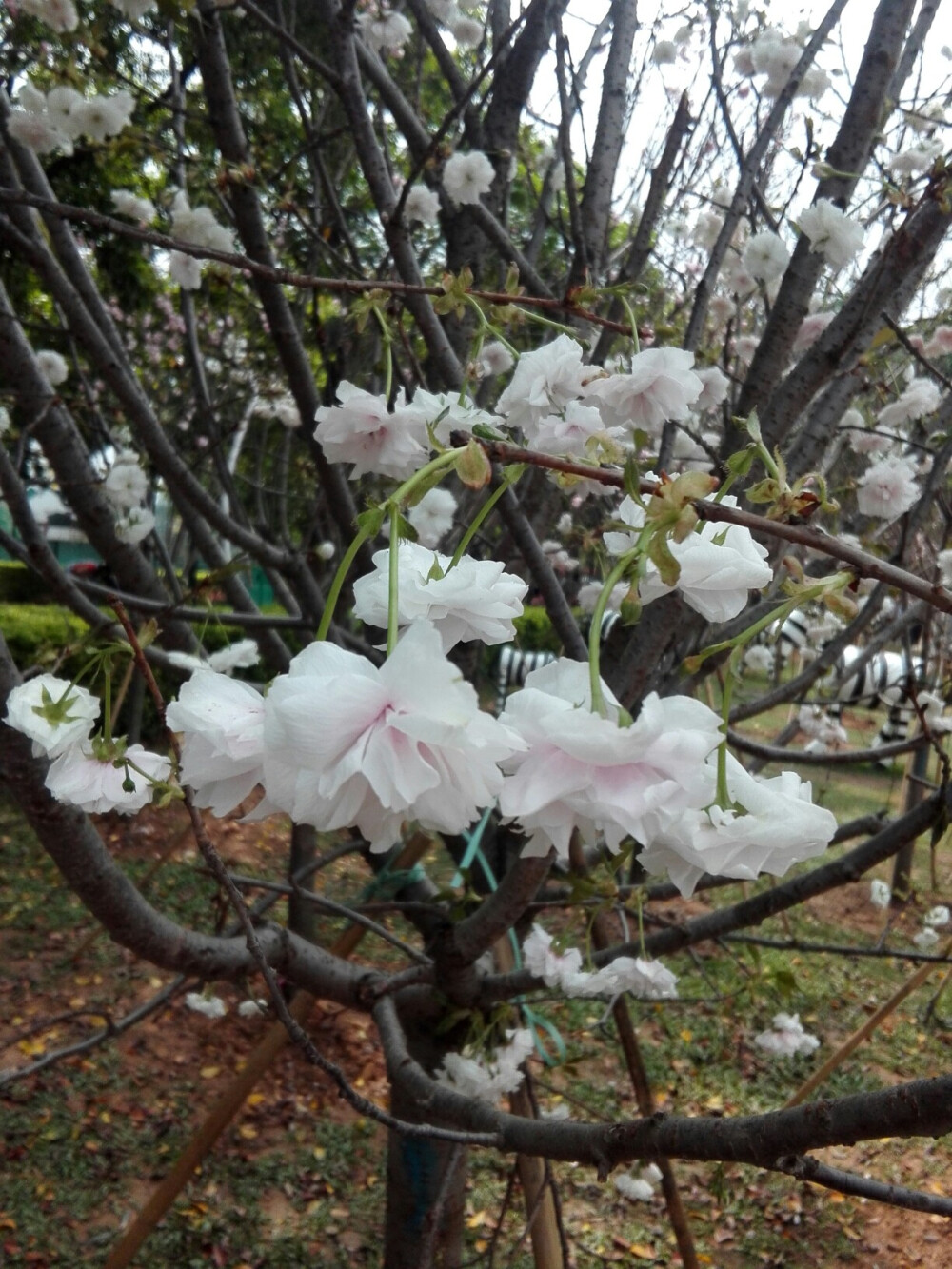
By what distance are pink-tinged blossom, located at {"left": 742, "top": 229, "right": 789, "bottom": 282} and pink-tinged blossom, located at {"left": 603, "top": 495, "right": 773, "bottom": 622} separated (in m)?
1.55

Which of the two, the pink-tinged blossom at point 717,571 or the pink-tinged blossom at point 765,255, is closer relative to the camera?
the pink-tinged blossom at point 717,571

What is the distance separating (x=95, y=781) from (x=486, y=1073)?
1237 mm

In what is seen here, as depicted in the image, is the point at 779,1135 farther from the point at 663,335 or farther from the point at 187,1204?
the point at 187,1204

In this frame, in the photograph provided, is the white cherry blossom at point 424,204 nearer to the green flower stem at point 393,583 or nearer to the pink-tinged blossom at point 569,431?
the pink-tinged blossom at point 569,431

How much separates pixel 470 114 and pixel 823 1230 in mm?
3506

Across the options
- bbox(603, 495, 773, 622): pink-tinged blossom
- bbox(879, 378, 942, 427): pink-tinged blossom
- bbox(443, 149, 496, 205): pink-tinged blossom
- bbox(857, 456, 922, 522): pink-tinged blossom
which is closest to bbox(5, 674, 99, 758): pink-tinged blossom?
bbox(603, 495, 773, 622): pink-tinged blossom

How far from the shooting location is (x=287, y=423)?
14.5 ft

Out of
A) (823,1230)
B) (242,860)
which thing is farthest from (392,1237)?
(242,860)

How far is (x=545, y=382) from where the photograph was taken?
0.98 meters

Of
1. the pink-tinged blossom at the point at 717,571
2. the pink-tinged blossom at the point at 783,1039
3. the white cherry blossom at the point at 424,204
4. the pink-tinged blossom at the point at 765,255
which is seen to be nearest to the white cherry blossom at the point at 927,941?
the pink-tinged blossom at the point at 783,1039

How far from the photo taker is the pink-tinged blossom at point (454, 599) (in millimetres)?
577

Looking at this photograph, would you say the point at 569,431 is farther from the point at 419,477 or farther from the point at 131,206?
the point at 131,206

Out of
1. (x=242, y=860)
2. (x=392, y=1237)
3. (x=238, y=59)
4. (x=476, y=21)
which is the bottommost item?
(x=392, y=1237)

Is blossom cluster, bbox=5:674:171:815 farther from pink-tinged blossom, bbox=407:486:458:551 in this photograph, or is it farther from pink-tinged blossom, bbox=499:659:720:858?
pink-tinged blossom, bbox=407:486:458:551
